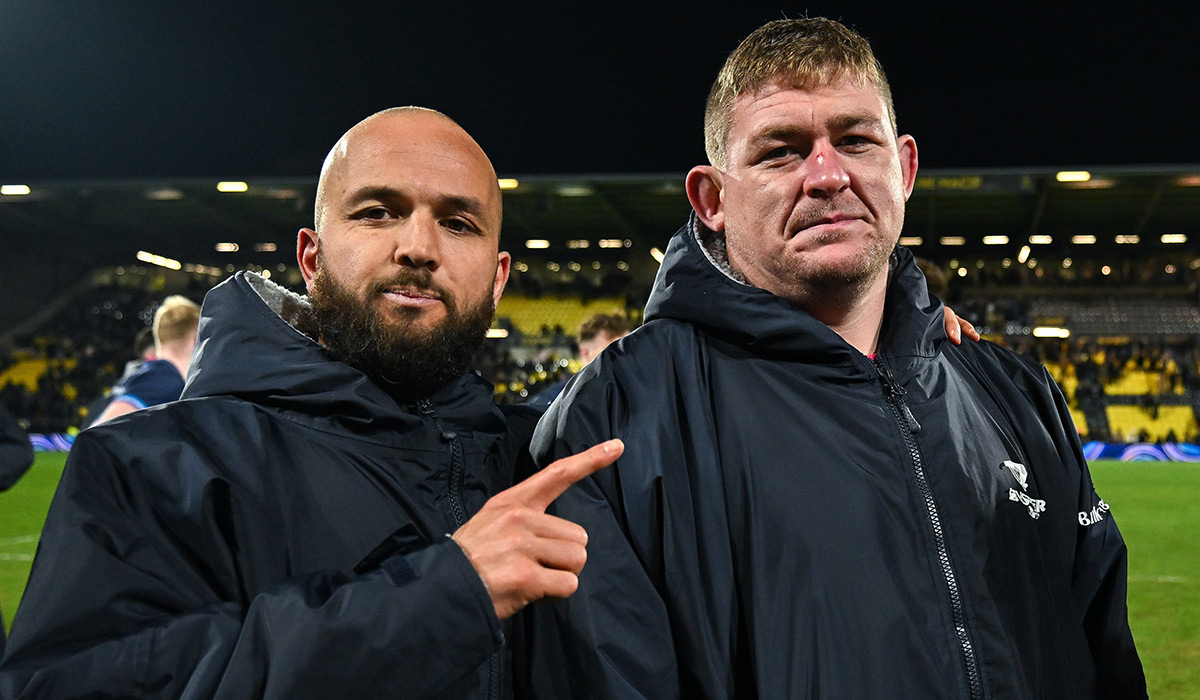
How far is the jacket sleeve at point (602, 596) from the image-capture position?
1.49 metres

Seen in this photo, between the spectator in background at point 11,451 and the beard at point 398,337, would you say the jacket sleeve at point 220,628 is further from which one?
the spectator in background at point 11,451

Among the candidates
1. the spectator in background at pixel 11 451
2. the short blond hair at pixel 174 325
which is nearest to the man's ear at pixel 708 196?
the spectator in background at pixel 11 451

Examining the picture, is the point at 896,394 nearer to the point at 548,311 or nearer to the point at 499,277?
the point at 499,277

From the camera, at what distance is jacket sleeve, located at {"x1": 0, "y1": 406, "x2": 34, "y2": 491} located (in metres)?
3.78

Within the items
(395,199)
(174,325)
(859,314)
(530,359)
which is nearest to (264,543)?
(395,199)

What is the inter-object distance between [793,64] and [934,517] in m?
0.85

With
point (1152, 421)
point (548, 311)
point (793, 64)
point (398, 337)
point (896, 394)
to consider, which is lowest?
point (1152, 421)

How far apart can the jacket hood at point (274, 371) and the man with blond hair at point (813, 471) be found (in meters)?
0.32

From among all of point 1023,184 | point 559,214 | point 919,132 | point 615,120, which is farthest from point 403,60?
point 1023,184


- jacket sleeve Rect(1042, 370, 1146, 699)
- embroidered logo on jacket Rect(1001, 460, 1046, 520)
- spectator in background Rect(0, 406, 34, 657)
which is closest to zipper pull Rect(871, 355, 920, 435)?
embroidered logo on jacket Rect(1001, 460, 1046, 520)

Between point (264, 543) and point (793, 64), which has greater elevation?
point (793, 64)

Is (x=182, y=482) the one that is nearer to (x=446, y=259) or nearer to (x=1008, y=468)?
(x=446, y=259)

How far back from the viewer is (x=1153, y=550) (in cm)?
970

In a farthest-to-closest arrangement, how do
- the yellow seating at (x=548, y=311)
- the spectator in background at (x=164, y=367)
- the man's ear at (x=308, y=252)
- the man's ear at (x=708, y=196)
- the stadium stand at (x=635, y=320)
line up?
the yellow seating at (x=548, y=311)
the stadium stand at (x=635, y=320)
the spectator in background at (x=164, y=367)
the man's ear at (x=308, y=252)
the man's ear at (x=708, y=196)
